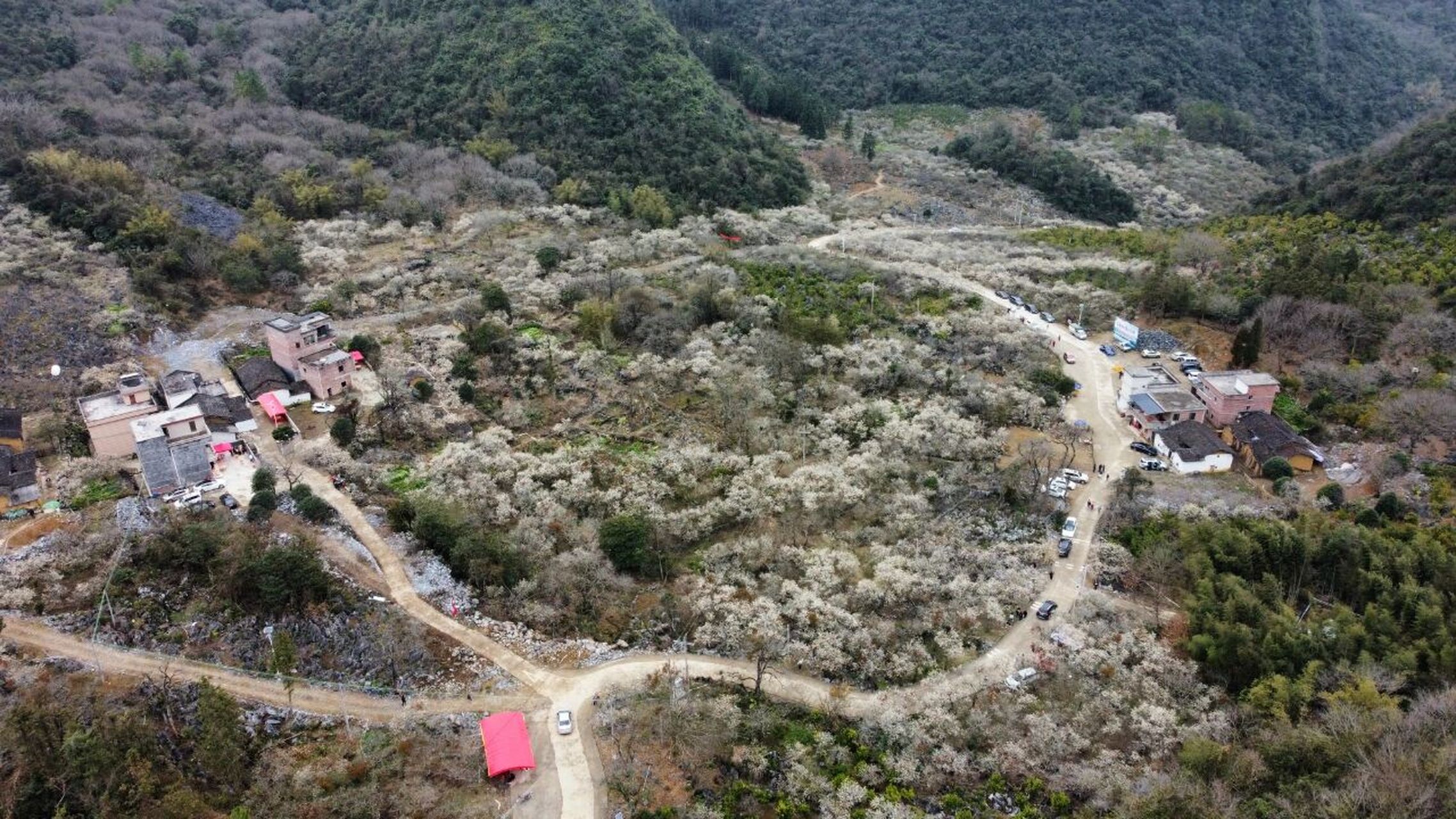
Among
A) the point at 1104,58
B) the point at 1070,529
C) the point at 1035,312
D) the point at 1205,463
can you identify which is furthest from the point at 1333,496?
the point at 1104,58

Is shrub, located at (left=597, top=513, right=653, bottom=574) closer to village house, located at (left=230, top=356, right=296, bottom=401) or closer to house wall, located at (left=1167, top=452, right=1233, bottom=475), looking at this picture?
village house, located at (left=230, top=356, right=296, bottom=401)

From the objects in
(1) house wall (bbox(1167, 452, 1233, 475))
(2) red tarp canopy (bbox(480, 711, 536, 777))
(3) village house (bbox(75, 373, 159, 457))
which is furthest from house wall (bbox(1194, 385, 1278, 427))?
(3) village house (bbox(75, 373, 159, 457))

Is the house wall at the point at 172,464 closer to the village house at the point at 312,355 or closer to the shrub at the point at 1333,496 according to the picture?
the village house at the point at 312,355

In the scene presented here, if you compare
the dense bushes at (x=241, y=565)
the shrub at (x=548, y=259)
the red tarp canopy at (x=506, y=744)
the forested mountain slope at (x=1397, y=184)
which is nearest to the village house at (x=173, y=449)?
the dense bushes at (x=241, y=565)

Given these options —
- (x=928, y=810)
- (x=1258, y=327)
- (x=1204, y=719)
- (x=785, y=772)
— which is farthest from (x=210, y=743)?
(x=1258, y=327)

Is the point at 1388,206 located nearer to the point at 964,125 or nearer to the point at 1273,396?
the point at 1273,396

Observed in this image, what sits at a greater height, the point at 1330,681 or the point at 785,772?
the point at 1330,681

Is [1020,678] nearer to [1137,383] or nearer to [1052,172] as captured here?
[1137,383]
